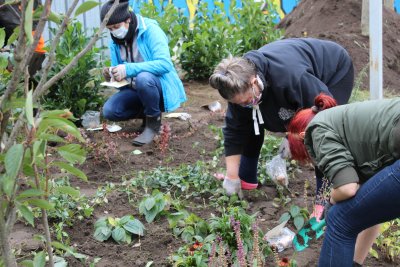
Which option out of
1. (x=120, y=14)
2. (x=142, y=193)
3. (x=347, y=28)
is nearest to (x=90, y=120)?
(x=120, y=14)

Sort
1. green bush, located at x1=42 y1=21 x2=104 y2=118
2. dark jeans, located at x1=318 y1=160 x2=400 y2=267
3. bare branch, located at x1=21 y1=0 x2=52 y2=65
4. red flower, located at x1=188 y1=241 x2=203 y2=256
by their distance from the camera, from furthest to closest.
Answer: green bush, located at x1=42 y1=21 x2=104 y2=118
red flower, located at x1=188 y1=241 x2=203 y2=256
dark jeans, located at x1=318 y1=160 x2=400 y2=267
bare branch, located at x1=21 y1=0 x2=52 y2=65

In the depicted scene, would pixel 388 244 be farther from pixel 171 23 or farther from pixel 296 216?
pixel 171 23

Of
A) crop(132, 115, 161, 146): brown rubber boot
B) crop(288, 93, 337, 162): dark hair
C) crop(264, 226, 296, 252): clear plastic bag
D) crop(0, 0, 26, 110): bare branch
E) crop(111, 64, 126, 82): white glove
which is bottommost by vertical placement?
crop(132, 115, 161, 146): brown rubber boot

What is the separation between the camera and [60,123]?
167 centimetres

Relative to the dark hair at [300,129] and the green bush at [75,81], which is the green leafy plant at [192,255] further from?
the green bush at [75,81]

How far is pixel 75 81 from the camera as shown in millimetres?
5762

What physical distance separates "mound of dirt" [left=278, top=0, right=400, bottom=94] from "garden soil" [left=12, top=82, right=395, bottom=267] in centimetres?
209

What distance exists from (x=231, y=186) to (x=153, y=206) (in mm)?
532

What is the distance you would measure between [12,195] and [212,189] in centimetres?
239

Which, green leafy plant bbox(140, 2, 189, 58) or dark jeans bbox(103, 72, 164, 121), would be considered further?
green leafy plant bbox(140, 2, 189, 58)

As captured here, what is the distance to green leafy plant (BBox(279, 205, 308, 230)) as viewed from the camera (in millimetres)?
3652

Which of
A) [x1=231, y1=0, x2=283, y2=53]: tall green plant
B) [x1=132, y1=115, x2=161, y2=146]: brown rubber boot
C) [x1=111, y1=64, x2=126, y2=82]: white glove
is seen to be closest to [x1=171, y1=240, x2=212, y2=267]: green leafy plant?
[x1=132, y1=115, x2=161, y2=146]: brown rubber boot

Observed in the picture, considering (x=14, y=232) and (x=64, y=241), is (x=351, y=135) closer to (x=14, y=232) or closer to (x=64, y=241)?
(x=64, y=241)

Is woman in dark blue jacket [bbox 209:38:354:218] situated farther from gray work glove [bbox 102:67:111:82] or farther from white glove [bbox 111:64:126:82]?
gray work glove [bbox 102:67:111:82]
